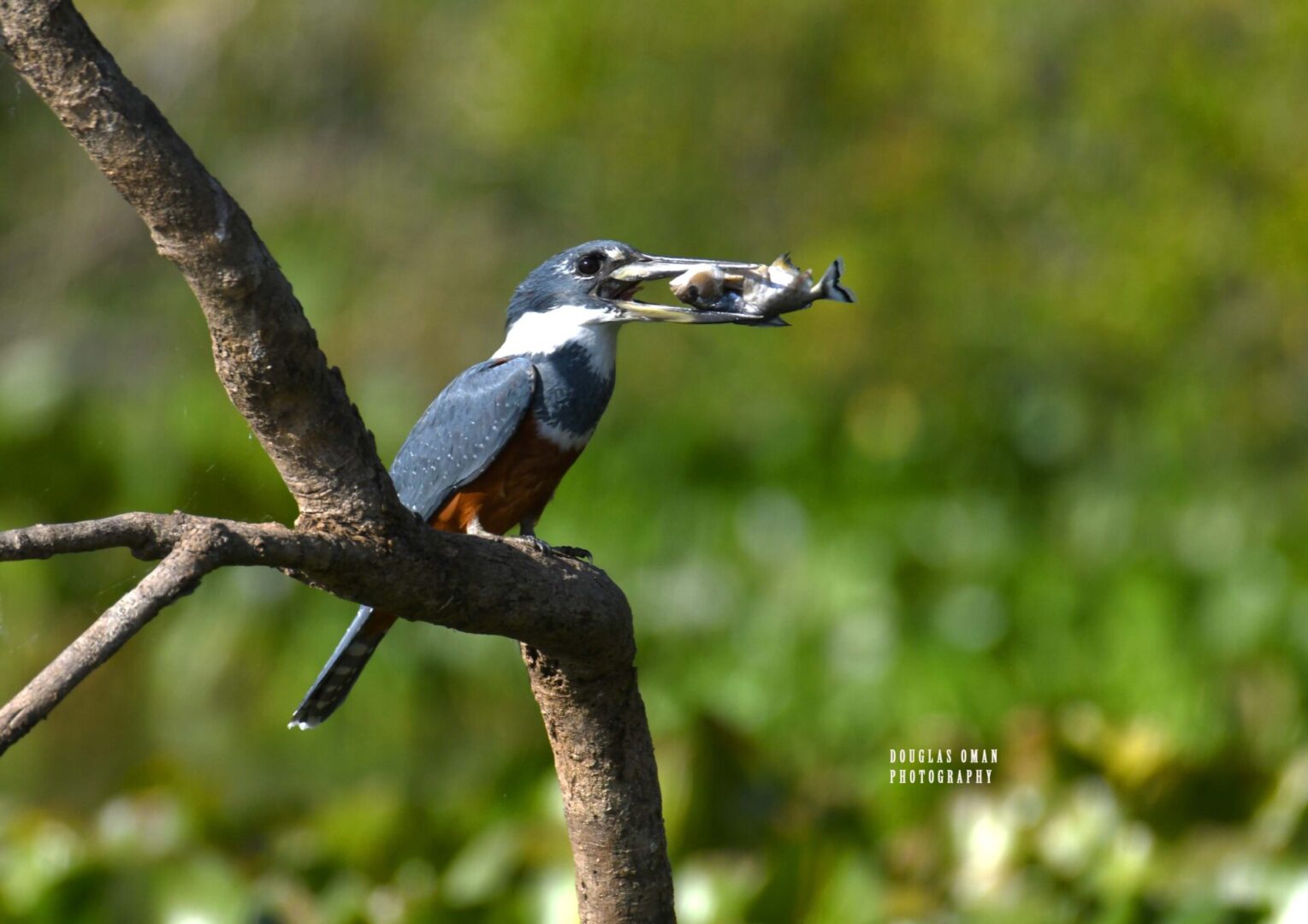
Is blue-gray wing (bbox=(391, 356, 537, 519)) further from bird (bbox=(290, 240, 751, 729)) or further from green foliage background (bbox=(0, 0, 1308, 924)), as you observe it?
green foliage background (bbox=(0, 0, 1308, 924))

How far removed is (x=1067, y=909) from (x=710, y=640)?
7.87 feet

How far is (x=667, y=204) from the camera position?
21.0ft

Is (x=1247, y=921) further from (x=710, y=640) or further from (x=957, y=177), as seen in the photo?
(x=957, y=177)

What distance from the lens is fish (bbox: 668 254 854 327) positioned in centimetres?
183

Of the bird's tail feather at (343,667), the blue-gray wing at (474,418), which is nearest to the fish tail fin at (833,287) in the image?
the blue-gray wing at (474,418)

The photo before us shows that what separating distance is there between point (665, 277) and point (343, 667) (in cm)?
71

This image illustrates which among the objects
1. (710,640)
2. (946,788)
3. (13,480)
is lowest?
(946,788)

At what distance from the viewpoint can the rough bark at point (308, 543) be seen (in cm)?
125

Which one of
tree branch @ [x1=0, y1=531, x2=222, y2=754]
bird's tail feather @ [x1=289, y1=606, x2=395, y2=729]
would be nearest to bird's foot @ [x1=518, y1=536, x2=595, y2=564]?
bird's tail feather @ [x1=289, y1=606, x2=395, y2=729]

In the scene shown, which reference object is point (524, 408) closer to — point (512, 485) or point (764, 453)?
point (512, 485)

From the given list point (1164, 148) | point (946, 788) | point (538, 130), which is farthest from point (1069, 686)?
point (538, 130)

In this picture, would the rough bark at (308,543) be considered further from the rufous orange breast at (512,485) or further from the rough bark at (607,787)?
the rufous orange breast at (512,485)

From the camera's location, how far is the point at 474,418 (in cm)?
219

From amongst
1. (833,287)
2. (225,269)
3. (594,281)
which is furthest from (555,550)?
(225,269)
